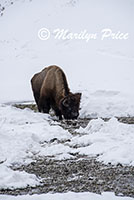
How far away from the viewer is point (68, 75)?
25484 millimetres

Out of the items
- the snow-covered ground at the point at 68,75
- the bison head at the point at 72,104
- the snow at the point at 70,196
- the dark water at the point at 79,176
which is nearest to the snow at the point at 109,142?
the snow-covered ground at the point at 68,75

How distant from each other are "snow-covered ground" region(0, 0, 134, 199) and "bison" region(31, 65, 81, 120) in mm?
650

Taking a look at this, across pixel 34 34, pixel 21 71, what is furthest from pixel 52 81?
pixel 34 34

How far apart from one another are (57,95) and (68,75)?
1205 cm

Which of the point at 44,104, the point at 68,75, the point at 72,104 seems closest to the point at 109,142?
the point at 72,104

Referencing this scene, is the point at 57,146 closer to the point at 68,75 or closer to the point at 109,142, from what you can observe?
the point at 109,142

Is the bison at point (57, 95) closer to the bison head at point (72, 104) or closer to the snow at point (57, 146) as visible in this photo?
the bison head at point (72, 104)

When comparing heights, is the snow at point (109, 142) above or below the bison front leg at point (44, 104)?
above

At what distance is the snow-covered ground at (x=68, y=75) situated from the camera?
24.1 feet

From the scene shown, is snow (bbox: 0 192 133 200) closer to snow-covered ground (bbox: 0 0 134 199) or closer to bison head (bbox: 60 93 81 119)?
snow-covered ground (bbox: 0 0 134 199)

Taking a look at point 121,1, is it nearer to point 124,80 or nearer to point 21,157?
point 124,80

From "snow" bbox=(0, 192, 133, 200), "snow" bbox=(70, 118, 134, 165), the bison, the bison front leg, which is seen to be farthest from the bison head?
"snow" bbox=(0, 192, 133, 200)

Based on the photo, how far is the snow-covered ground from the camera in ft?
24.1

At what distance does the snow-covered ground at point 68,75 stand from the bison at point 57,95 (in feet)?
2.13
